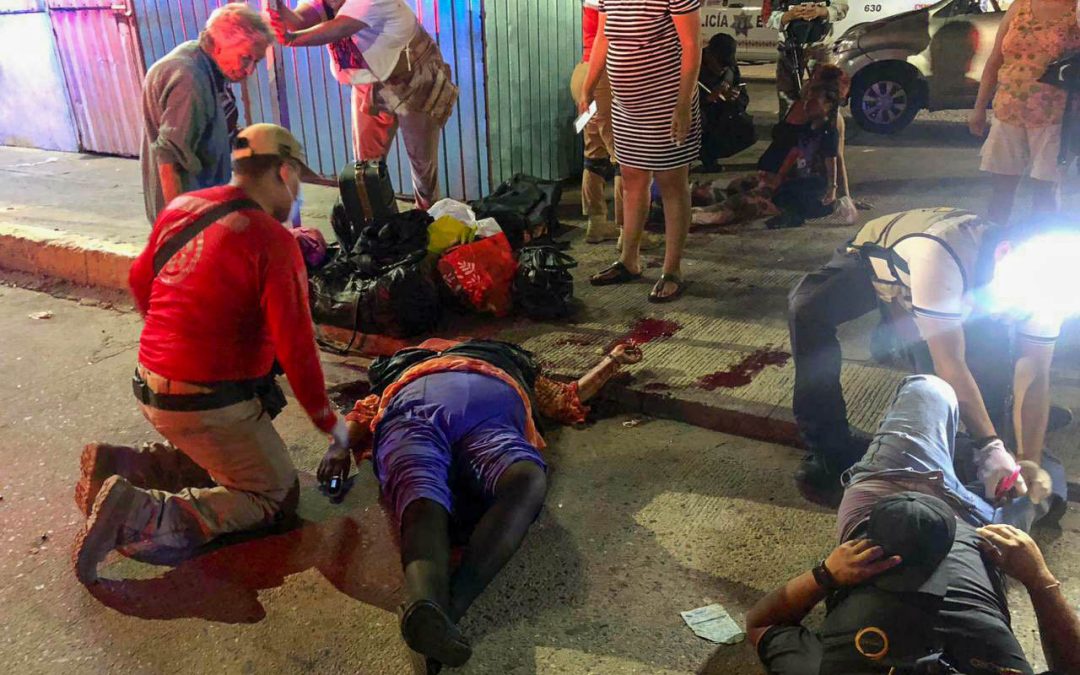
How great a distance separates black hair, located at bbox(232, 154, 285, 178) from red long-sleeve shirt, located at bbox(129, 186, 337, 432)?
72mm

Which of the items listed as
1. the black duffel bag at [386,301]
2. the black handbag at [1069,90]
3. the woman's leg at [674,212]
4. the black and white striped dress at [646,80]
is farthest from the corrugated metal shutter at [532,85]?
the black handbag at [1069,90]

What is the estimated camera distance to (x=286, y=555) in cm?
288

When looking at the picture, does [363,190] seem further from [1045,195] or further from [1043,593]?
Result: [1043,593]

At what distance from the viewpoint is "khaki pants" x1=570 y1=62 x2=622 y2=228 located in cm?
572

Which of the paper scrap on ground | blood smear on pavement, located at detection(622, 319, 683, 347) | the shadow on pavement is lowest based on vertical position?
the shadow on pavement

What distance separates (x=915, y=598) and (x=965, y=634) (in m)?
0.14

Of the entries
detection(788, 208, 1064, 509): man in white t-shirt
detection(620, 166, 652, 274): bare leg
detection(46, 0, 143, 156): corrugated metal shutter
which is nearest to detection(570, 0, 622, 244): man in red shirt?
detection(620, 166, 652, 274): bare leg

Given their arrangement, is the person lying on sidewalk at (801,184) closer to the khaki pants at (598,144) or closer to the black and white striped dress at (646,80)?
the khaki pants at (598,144)

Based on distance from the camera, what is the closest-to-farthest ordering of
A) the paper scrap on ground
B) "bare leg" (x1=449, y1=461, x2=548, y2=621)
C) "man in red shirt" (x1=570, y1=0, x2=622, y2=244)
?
"bare leg" (x1=449, y1=461, x2=548, y2=621)
the paper scrap on ground
"man in red shirt" (x1=570, y1=0, x2=622, y2=244)

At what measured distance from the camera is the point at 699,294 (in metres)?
5.00

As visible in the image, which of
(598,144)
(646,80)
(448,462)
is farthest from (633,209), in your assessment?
(448,462)

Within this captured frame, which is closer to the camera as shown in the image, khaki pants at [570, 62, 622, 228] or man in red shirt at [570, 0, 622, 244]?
khaki pants at [570, 62, 622, 228]

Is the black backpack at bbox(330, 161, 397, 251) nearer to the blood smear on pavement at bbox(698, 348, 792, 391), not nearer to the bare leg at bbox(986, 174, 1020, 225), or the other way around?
the blood smear on pavement at bbox(698, 348, 792, 391)

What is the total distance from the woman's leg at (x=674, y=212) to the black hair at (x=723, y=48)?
3.17m
